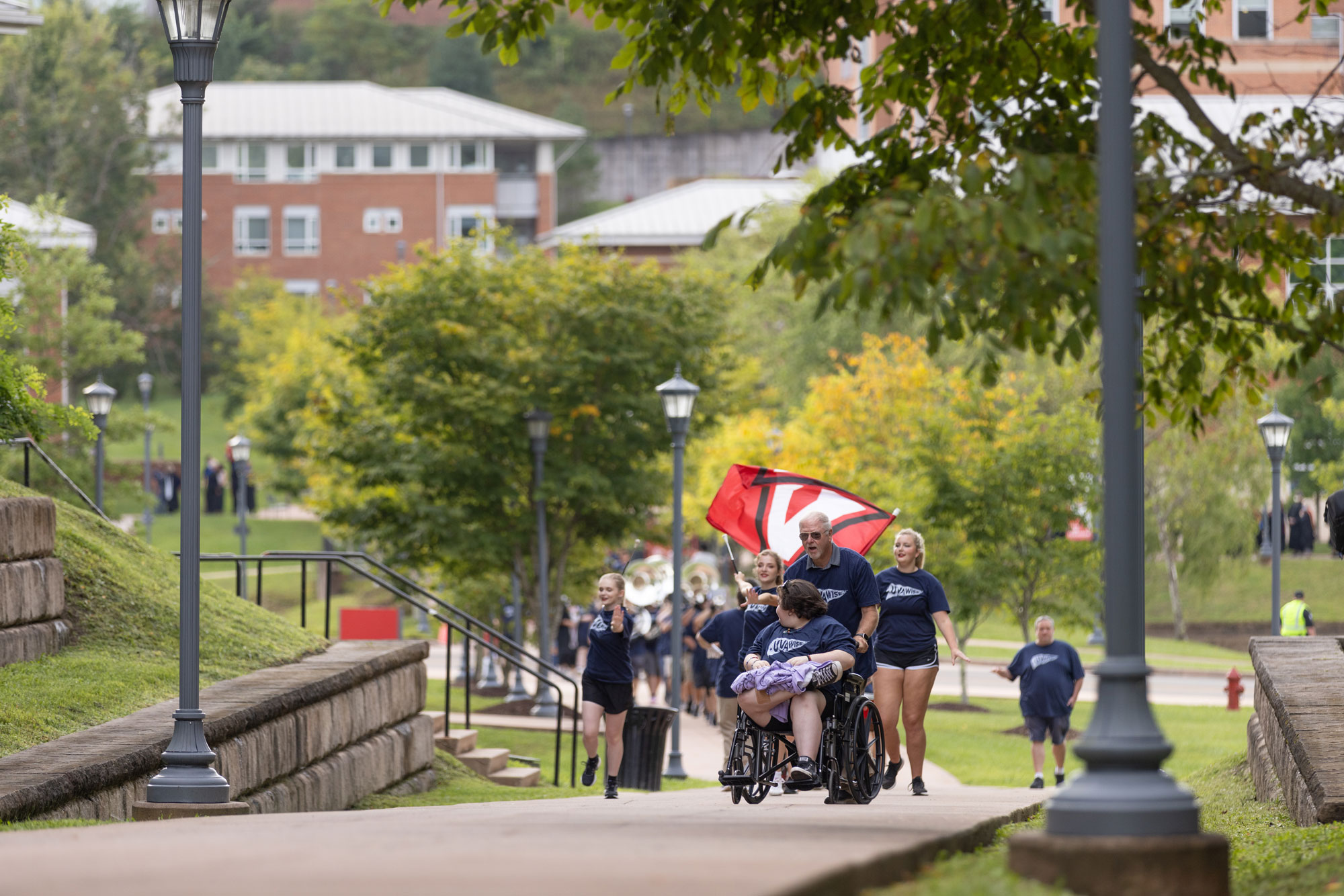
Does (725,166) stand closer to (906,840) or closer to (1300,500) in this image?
(1300,500)

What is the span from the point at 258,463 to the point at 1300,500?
44114 mm

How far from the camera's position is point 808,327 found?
167 ft

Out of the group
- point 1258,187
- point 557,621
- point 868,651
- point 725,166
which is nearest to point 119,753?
point 868,651

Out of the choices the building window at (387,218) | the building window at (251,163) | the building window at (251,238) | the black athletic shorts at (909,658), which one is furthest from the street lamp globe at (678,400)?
the building window at (251,238)

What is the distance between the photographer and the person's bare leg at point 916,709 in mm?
11289

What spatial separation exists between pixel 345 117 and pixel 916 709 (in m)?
73.5

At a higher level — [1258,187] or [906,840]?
[1258,187]

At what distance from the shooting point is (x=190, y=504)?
9.51 meters

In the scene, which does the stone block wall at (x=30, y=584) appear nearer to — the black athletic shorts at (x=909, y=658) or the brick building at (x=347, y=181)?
the black athletic shorts at (x=909, y=658)

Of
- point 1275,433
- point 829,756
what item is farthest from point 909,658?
point 1275,433

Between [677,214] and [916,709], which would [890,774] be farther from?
[677,214]

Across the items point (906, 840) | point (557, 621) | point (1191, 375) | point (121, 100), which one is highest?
point (121, 100)

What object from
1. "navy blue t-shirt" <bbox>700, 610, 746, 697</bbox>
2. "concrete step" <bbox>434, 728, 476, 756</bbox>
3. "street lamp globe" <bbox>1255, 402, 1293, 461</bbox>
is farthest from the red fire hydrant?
"navy blue t-shirt" <bbox>700, 610, 746, 697</bbox>

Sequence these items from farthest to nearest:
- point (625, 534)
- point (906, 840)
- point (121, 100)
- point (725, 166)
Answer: point (725, 166), point (121, 100), point (625, 534), point (906, 840)
